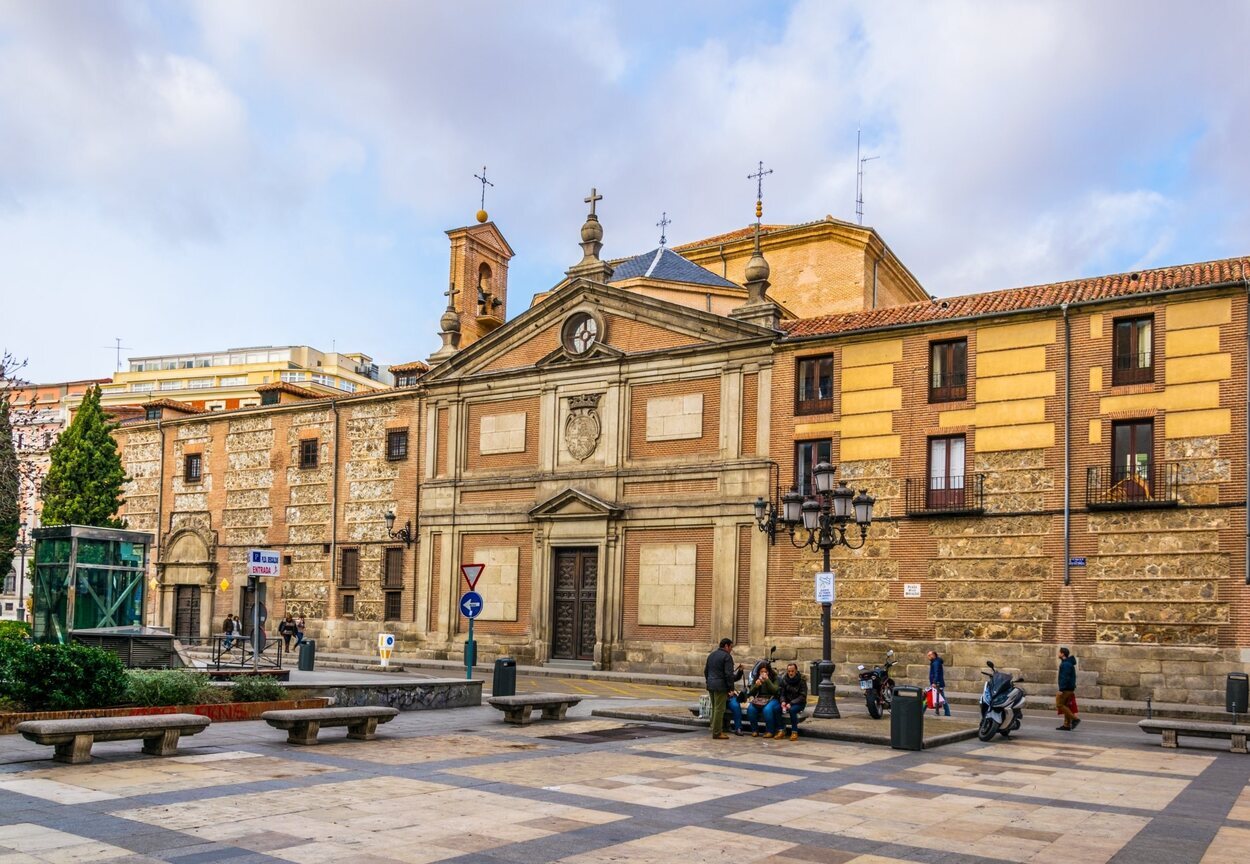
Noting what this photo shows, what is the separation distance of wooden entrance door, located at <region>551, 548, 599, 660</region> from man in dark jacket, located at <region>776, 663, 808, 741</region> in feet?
52.7

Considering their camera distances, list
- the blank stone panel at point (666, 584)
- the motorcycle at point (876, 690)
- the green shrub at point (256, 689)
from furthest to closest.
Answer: the blank stone panel at point (666, 584)
the motorcycle at point (876, 690)
the green shrub at point (256, 689)

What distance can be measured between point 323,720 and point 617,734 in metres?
4.82

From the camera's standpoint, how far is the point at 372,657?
37.2m

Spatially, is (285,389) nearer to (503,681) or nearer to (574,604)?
(574,604)

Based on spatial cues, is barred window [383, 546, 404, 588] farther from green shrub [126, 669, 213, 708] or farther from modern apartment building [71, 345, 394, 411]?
modern apartment building [71, 345, 394, 411]

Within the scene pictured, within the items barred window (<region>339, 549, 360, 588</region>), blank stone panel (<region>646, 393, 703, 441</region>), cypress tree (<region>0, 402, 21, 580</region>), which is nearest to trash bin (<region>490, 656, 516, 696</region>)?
cypress tree (<region>0, 402, 21, 580</region>)

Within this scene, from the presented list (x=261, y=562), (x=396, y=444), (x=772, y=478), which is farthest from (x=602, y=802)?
(x=396, y=444)

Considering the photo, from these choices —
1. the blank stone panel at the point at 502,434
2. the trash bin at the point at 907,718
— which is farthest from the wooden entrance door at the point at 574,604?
the trash bin at the point at 907,718

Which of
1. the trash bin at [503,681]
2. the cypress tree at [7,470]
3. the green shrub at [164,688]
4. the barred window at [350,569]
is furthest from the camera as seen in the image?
the barred window at [350,569]

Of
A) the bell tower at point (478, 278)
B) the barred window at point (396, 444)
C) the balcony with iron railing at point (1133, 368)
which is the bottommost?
the barred window at point (396, 444)

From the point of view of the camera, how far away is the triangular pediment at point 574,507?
34.0 metres

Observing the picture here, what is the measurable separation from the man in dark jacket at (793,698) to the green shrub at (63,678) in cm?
979

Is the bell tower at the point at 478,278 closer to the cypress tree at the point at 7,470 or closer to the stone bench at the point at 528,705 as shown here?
the cypress tree at the point at 7,470

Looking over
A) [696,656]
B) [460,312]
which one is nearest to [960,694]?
[696,656]
